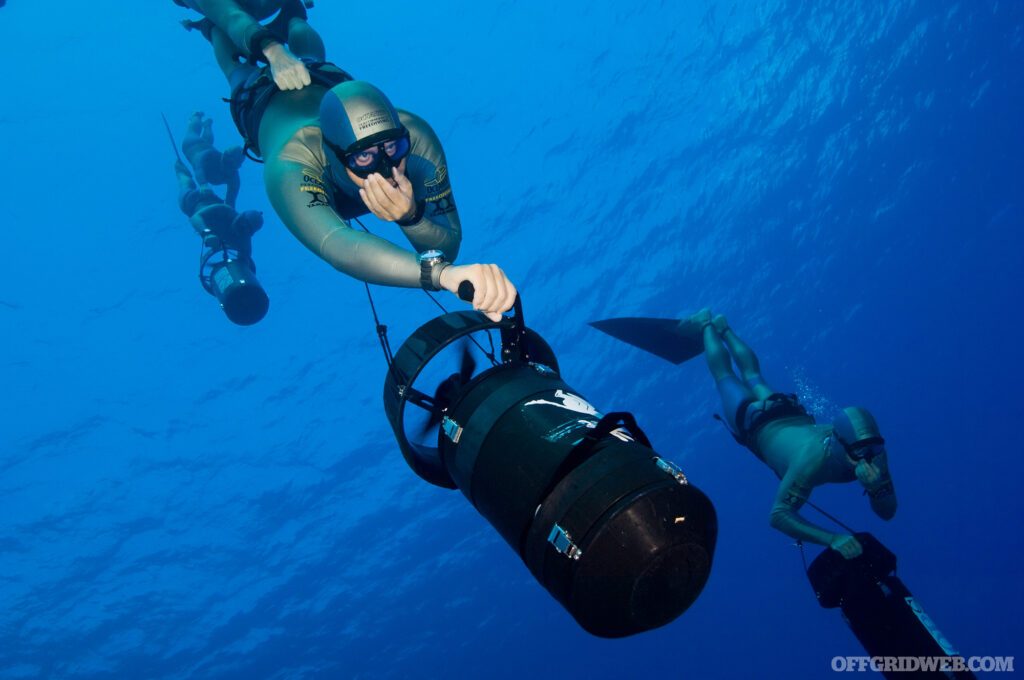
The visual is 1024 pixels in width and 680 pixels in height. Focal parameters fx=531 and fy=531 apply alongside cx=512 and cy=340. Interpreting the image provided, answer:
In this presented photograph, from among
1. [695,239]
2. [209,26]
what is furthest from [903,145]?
[209,26]

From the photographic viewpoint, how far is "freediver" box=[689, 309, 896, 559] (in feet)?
22.6

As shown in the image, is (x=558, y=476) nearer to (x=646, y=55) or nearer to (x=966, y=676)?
(x=966, y=676)

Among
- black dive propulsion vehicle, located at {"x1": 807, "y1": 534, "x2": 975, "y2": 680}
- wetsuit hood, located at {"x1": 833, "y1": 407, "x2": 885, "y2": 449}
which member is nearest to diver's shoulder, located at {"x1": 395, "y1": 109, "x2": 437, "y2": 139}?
black dive propulsion vehicle, located at {"x1": 807, "y1": 534, "x2": 975, "y2": 680}

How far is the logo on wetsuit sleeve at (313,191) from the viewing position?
3.08 meters

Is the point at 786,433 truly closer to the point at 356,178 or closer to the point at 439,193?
the point at 439,193

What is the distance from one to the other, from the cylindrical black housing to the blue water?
9.51 m

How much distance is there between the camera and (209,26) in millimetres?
5449

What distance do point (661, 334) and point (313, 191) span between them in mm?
8670

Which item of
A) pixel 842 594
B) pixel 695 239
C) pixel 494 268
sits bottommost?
pixel 842 594

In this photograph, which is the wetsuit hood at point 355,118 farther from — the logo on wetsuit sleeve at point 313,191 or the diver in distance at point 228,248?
the diver in distance at point 228,248

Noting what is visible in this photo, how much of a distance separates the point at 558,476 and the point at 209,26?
606 centimetres

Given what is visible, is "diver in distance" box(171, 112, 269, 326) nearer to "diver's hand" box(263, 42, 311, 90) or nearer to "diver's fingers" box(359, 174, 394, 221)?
"diver's hand" box(263, 42, 311, 90)

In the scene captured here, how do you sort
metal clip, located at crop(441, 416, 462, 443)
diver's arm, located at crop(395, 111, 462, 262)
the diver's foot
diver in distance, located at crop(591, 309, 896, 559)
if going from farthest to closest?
the diver's foot → diver in distance, located at crop(591, 309, 896, 559) → diver's arm, located at crop(395, 111, 462, 262) → metal clip, located at crop(441, 416, 462, 443)

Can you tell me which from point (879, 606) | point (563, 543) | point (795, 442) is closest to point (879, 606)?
point (879, 606)
